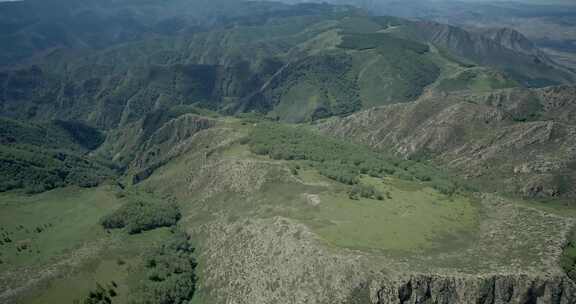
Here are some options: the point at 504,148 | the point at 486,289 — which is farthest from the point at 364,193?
the point at 504,148

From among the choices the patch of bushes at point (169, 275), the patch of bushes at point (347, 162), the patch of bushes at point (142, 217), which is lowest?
the patch of bushes at point (142, 217)

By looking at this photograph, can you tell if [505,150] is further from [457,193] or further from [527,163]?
[457,193]

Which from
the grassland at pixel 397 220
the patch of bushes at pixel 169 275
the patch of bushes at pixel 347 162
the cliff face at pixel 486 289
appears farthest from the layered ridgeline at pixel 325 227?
the patch of bushes at pixel 347 162

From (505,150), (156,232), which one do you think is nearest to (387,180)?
(505,150)

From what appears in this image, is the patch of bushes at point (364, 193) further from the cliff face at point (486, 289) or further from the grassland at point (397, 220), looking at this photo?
the cliff face at point (486, 289)

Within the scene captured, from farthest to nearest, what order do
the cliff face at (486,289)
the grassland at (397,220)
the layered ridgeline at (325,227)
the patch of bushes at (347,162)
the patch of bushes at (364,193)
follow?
1. the patch of bushes at (347,162)
2. the patch of bushes at (364,193)
3. the grassland at (397,220)
4. the layered ridgeline at (325,227)
5. the cliff face at (486,289)

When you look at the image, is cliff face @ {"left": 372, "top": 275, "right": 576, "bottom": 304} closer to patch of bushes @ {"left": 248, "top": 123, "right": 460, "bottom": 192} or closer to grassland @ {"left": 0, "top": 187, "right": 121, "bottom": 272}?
patch of bushes @ {"left": 248, "top": 123, "right": 460, "bottom": 192}

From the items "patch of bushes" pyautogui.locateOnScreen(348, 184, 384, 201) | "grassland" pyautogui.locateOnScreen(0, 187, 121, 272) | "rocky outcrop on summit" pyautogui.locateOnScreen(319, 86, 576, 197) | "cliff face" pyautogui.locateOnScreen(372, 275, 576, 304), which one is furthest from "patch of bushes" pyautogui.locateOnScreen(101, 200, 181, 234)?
"rocky outcrop on summit" pyautogui.locateOnScreen(319, 86, 576, 197)
